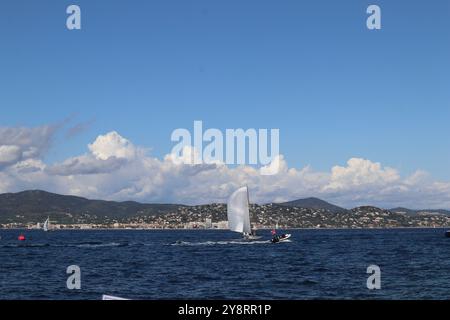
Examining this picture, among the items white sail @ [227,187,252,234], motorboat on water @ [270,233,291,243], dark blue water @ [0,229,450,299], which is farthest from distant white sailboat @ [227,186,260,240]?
dark blue water @ [0,229,450,299]

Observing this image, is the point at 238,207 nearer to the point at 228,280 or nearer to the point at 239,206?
the point at 239,206

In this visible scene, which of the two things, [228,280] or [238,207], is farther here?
[238,207]

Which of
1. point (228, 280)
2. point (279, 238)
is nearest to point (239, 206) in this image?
point (279, 238)

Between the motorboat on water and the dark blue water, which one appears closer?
the dark blue water

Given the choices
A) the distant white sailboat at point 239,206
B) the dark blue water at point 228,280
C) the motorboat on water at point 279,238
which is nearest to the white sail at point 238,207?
the distant white sailboat at point 239,206

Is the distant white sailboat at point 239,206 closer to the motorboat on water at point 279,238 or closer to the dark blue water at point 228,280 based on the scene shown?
the motorboat on water at point 279,238

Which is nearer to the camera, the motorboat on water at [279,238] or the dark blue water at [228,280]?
the dark blue water at [228,280]

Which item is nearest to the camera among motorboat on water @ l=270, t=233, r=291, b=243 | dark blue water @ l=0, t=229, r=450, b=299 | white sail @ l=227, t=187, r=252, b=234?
dark blue water @ l=0, t=229, r=450, b=299

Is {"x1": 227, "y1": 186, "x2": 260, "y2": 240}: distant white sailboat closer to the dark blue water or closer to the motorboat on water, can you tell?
the motorboat on water

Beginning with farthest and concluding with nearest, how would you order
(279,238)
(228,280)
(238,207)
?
(279,238) → (238,207) → (228,280)

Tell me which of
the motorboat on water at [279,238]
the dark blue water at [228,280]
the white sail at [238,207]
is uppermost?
the white sail at [238,207]

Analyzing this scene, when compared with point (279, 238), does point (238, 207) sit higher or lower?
higher
